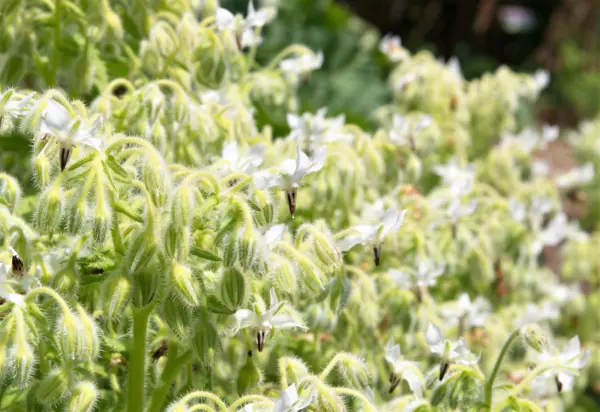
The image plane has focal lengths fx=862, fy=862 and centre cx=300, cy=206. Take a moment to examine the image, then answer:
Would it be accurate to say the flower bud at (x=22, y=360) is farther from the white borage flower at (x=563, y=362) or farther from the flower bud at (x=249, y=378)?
the white borage flower at (x=563, y=362)

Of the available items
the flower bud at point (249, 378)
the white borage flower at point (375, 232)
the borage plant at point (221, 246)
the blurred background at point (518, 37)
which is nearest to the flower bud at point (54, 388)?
the borage plant at point (221, 246)

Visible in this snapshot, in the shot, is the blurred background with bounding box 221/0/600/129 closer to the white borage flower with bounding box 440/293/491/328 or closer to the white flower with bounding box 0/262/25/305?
the white borage flower with bounding box 440/293/491/328

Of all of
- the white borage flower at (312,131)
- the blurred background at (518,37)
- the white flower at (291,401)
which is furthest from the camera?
the blurred background at (518,37)

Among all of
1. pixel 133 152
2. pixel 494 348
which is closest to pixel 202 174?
pixel 133 152

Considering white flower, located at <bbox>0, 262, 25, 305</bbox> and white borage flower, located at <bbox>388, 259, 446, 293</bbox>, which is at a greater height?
white flower, located at <bbox>0, 262, 25, 305</bbox>

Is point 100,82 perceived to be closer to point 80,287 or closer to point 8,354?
point 80,287

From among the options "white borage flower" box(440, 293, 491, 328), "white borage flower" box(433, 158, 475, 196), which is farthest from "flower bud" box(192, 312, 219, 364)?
"white borage flower" box(433, 158, 475, 196)

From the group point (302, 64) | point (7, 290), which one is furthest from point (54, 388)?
point (302, 64)
